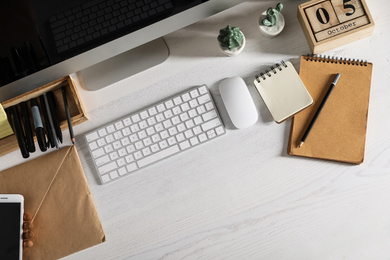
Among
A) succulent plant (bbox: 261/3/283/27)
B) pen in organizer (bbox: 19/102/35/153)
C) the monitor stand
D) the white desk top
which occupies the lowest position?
the white desk top

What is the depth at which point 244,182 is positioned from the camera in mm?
804

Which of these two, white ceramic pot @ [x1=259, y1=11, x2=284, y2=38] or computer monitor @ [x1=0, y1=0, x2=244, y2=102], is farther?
white ceramic pot @ [x1=259, y1=11, x2=284, y2=38]

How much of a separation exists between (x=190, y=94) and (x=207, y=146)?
12 centimetres

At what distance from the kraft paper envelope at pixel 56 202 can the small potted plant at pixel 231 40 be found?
0.40 metres

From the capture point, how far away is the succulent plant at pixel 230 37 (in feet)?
2.53

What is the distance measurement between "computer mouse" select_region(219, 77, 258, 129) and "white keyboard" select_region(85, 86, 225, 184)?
0.11ft

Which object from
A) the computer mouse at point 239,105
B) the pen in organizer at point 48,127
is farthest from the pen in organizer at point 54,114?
the computer mouse at point 239,105

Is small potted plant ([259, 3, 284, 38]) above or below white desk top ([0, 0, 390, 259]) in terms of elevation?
above

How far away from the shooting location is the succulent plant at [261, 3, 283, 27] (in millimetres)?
775

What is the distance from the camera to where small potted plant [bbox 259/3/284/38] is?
78cm

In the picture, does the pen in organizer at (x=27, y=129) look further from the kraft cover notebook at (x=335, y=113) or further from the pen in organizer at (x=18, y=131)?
the kraft cover notebook at (x=335, y=113)

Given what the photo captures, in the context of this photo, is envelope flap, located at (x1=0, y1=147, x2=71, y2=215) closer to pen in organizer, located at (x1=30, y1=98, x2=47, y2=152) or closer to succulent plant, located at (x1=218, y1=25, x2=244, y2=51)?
pen in organizer, located at (x1=30, y1=98, x2=47, y2=152)

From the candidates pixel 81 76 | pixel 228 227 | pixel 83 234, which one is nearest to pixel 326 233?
pixel 228 227

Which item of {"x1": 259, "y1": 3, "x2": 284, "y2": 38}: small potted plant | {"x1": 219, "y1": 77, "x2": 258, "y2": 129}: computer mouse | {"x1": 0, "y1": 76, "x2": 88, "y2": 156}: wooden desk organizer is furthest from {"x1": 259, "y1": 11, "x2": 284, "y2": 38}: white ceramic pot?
{"x1": 0, "y1": 76, "x2": 88, "y2": 156}: wooden desk organizer
